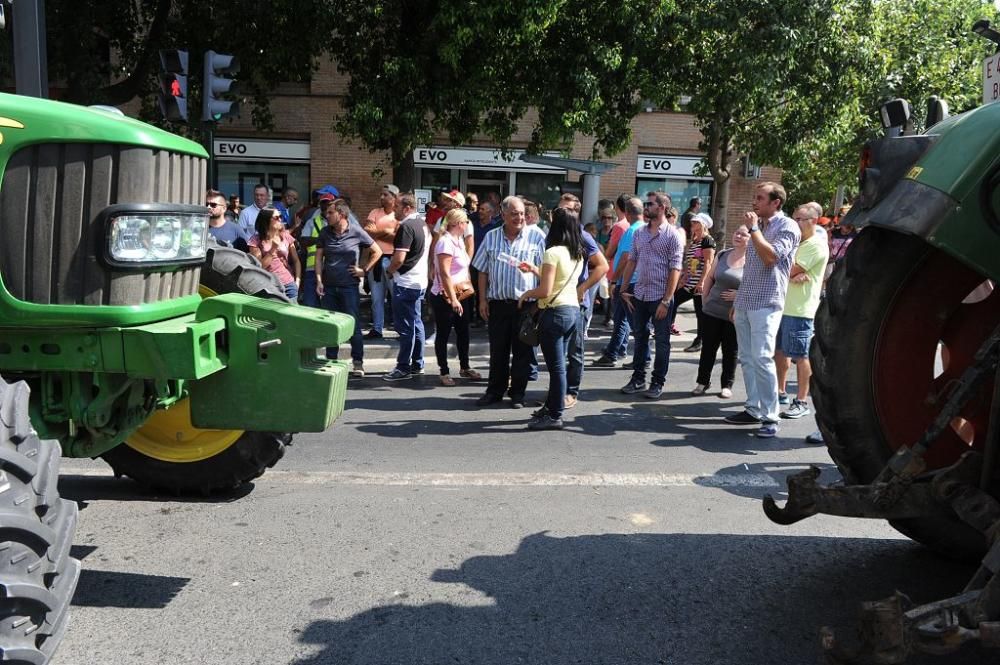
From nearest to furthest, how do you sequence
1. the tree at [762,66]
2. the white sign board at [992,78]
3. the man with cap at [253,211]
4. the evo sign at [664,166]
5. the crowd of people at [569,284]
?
1. the white sign board at [992,78]
2. the crowd of people at [569,284]
3. the man with cap at [253,211]
4. the tree at [762,66]
5. the evo sign at [664,166]

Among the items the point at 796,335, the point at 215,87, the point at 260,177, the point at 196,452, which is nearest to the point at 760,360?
the point at 796,335

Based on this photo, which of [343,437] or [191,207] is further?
[343,437]

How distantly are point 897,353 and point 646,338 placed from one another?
203 inches

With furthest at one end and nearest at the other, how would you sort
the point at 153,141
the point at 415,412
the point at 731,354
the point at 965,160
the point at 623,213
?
the point at 623,213 < the point at 731,354 < the point at 415,412 < the point at 153,141 < the point at 965,160

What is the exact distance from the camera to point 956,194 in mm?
2736

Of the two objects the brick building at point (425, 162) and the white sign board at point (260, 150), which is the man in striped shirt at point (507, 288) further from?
the white sign board at point (260, 150)

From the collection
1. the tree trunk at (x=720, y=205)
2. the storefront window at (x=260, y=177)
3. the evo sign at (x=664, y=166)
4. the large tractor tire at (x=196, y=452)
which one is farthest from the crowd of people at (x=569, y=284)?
the evo sign at (x=664, y=166)

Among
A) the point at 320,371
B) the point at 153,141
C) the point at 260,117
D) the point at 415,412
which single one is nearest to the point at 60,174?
the point at 153,141

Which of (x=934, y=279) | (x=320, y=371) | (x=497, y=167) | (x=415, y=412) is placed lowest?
(x=415, y=412)

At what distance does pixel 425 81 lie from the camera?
13.9 metres

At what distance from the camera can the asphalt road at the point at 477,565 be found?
3.21 m

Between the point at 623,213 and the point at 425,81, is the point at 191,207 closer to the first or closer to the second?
the point at 623,213

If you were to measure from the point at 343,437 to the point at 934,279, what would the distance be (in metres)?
4.37

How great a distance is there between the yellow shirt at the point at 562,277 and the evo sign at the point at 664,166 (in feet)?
55.4
